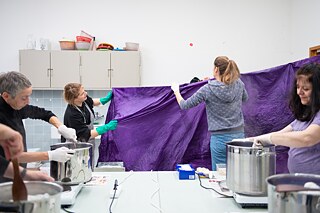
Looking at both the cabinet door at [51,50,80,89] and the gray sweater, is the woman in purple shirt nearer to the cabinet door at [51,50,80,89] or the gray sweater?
the gray sweater

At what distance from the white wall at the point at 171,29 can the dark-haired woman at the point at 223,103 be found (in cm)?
213

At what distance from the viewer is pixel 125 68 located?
4336 millimetres

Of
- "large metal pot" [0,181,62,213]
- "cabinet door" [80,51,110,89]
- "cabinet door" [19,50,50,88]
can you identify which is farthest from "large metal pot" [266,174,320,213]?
"cabinet door" [19,50,50,88]

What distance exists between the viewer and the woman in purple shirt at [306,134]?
1.49 meters

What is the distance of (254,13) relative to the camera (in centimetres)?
464

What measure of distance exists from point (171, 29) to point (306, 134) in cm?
340

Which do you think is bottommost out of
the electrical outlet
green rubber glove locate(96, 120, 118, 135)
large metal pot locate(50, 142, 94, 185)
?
the electrical outlet

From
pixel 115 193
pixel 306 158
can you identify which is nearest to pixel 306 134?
pixel 306 158

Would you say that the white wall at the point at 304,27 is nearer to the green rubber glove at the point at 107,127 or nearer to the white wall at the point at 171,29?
the white wall at the point at 171,29

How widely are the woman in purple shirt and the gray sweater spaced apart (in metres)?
0.80

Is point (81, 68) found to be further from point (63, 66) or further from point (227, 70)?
point (227, 70)

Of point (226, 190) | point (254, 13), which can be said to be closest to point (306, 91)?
point (226, 190)

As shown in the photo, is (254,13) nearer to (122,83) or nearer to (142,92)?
(122,83)

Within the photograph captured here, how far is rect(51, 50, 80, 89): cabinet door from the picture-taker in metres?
4.29
